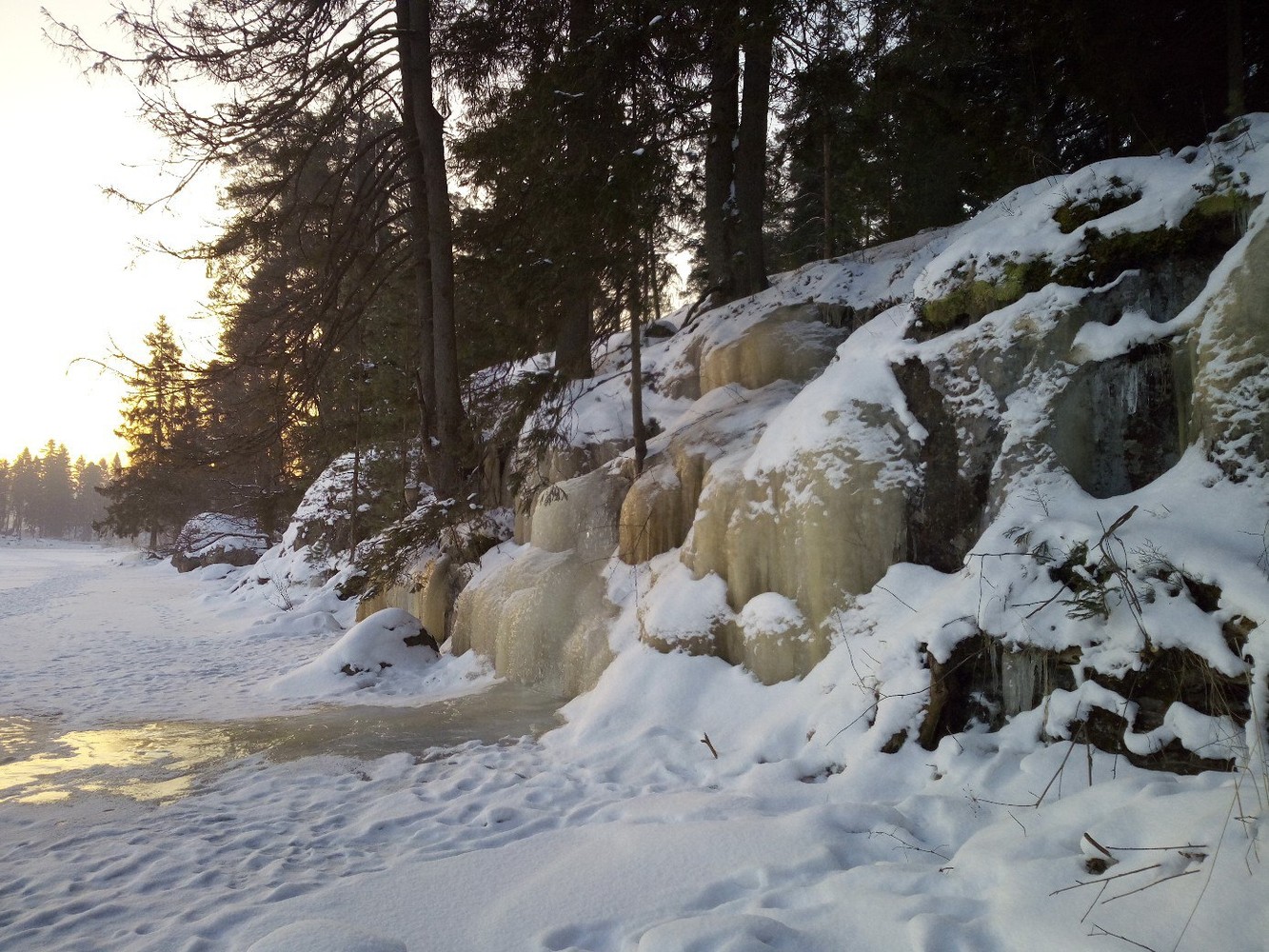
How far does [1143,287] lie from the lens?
13.7 ft

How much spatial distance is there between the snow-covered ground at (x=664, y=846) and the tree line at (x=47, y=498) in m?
91.6

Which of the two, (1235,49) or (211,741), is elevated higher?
(1235,49)

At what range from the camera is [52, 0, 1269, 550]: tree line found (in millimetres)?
6645

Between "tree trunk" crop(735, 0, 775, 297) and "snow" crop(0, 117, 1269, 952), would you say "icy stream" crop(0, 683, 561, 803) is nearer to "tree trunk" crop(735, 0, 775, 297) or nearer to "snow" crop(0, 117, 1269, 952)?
"snow" crop(0, 117, 1269, 952)

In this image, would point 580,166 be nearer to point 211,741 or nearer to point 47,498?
point 211,741

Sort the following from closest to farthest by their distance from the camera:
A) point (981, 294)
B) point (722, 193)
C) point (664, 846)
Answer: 1. point (664, 846)
2. point (981, 294)
3. point (722, 193)

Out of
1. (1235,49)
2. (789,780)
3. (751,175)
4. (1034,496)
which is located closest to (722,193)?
(751,175)

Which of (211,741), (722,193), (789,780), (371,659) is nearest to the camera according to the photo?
(789,780)

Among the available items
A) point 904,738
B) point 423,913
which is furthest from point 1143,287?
point 423,913

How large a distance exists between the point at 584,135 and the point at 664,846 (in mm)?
5890

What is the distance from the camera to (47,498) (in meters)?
80.2

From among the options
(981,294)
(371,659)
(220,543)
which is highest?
(981,294)

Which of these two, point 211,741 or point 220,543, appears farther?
point 220,543

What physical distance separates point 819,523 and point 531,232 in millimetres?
4684
